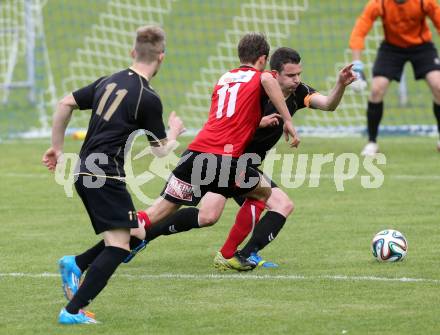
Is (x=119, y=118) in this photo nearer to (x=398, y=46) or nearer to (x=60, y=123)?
(x=60, y=123)

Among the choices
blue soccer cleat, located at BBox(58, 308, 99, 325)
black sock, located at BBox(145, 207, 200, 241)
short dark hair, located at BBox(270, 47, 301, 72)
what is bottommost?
black sock, located at BBox(145, 207, 200, 241)

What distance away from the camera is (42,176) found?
13977mm

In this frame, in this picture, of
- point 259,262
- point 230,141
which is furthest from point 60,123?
point 259,262

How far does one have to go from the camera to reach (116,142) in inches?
261

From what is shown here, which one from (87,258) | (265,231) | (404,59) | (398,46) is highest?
(87,258)

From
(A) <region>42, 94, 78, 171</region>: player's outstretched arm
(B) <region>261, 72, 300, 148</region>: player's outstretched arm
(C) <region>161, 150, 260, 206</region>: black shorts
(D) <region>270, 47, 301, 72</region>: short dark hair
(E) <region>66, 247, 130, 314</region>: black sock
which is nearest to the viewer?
(E) <region>66, 247, 130, 314</region>: black sock

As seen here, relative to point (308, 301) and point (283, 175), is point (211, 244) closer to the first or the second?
point (308, 301)

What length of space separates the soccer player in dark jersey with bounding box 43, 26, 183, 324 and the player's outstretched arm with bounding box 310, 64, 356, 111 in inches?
73.4

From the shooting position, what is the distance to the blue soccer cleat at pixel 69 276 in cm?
683

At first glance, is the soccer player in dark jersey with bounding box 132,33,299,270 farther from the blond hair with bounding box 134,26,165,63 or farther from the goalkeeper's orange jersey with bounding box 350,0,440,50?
the goalkeeper's orange jersey with bounding box 350,0,440,50

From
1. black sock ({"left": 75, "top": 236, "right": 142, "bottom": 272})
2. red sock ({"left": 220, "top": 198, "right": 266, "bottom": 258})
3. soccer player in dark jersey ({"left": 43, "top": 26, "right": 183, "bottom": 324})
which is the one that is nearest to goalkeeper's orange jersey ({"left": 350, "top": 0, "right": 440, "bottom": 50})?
red sock ({"left": 220, "top": 198, "right": 266, "bottom": 258})

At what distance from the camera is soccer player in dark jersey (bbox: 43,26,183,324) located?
6.54 m

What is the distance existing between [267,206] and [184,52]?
62.4ft

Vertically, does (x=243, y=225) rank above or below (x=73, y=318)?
below
